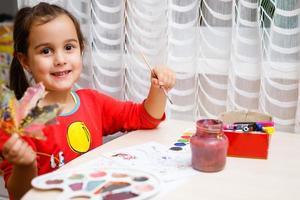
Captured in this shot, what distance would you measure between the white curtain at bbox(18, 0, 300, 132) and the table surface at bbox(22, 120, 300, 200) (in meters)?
0.26

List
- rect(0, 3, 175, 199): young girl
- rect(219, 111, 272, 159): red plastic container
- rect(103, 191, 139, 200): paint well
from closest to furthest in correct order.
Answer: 1. rect(103, 191, 139, 200): paint well
2. rect(219, 111, 272, 159): red plastic container
3. rect(0, 3, 175, 199): young girl

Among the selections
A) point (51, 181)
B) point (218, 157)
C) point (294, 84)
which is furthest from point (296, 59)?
point (51, 181)

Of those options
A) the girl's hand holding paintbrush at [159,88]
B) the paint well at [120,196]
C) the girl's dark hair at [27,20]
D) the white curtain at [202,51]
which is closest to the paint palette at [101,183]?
the paint well at [120,196]

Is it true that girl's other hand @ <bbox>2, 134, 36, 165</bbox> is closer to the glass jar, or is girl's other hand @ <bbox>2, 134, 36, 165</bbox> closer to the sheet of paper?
the sheet of paper

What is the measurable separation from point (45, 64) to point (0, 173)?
11.1 inches

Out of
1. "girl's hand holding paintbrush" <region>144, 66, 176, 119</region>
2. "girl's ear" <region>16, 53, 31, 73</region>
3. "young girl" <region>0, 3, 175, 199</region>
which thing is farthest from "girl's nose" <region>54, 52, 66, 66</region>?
"girl's hand holding paintbrush" <region>144, 66, 176, 119</region>

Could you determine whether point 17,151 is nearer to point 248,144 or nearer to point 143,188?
point 143,188

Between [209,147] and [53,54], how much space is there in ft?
1.59

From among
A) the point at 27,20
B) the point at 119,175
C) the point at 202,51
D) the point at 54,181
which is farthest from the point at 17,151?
the point at 202,51

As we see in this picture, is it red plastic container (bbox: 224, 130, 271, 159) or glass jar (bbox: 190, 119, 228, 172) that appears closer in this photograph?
glass jar (bbox: 190, 119, 228, 172)

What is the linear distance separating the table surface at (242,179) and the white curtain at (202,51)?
26 centimetres

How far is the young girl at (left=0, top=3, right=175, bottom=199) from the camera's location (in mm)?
971

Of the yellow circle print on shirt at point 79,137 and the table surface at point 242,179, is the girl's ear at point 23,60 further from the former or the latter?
the table surface at point 242,179

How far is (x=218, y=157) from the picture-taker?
29.8 inches
